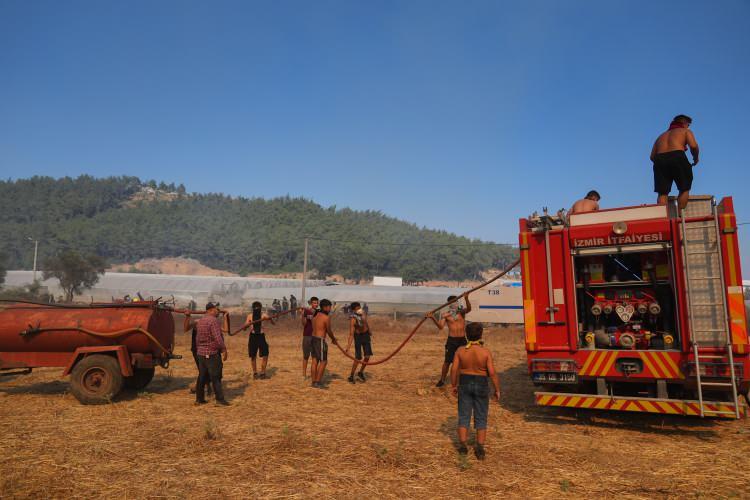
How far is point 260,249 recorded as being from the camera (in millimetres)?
100750

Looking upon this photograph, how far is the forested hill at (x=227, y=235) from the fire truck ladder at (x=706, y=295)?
81.4 m

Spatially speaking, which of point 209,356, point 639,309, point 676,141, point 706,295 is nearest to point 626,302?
point 639,309

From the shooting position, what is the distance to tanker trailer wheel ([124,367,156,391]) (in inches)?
421

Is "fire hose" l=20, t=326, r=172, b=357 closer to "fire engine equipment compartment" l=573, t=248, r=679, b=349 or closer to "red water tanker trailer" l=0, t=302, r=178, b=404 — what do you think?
"red water tanker trailer" l=0, t=302, r=178, b=404

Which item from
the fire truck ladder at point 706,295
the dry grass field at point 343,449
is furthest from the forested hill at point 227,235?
the fire truck ladder at point 706,295

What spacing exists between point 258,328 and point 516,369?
7290 millimetres

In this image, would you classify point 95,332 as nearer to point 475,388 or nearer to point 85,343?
A: point 85,343

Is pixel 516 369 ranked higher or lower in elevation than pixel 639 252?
lower

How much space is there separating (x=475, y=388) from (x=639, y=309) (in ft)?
10.8

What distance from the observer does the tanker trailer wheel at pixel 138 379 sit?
10.7 m

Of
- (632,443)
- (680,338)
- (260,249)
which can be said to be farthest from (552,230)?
(260,249)

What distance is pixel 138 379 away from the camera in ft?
35.3

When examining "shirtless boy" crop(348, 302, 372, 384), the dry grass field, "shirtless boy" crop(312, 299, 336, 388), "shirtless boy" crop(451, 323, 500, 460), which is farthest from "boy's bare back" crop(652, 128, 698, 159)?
"shirtless boy" crop(312, 299, 336, 388)

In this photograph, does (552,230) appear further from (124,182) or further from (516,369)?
(124,182)
